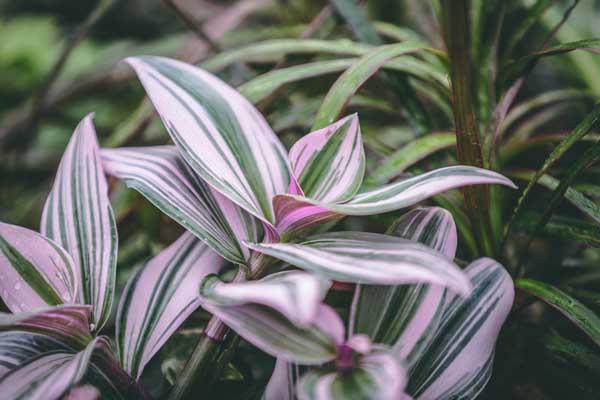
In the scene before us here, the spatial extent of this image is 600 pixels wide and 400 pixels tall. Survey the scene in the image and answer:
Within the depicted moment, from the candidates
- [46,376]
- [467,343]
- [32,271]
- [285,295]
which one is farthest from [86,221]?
[467,343]

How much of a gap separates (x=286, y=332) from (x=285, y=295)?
0.08 meters

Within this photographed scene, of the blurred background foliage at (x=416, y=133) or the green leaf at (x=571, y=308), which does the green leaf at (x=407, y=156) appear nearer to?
the blurred background foliage at (x=416, y=133)

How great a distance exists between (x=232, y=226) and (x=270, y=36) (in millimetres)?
660

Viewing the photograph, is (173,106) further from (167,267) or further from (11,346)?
(11,346)

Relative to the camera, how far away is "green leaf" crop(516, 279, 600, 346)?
54 centimetres

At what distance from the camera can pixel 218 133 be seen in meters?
0.57

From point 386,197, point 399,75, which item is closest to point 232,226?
point 386,197

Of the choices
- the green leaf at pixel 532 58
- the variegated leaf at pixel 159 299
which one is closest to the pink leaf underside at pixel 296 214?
the variegated leaf at pixel 159 299

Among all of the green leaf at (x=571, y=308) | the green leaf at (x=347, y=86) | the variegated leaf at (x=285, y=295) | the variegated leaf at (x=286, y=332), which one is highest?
the green leaf at (x=347, y=86)

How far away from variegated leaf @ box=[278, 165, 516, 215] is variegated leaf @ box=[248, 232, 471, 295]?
33mm

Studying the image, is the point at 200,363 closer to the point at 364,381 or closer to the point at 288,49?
the point at 364,381

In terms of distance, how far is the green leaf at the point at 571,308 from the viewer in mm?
536

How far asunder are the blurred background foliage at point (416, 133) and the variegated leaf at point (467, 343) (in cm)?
12

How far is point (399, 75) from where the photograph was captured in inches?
30.5
